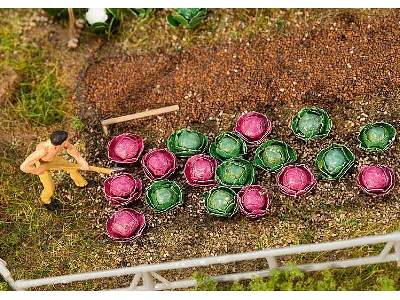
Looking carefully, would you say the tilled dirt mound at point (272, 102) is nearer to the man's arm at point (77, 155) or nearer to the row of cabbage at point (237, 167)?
the row of cabbage at point (237, 167)

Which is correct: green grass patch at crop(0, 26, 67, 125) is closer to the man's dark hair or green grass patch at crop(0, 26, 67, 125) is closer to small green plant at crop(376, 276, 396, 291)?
the man's dark hair

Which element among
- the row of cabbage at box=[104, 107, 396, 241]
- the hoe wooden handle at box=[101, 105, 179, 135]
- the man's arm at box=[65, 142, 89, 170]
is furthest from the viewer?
the hoe wooden handle at box=[101, 105, 179, 135]

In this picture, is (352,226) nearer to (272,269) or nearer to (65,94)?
(272,269)

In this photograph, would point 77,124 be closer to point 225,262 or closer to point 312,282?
point 225,262

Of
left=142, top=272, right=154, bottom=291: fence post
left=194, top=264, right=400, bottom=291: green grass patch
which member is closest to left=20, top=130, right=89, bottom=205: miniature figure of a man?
left=142, top=272, right=154, bottom=291: fence post

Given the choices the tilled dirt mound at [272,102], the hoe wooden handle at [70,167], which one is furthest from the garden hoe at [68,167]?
the tilled dirt mound at [272,102]

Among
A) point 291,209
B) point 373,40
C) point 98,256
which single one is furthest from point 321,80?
point 98,256
